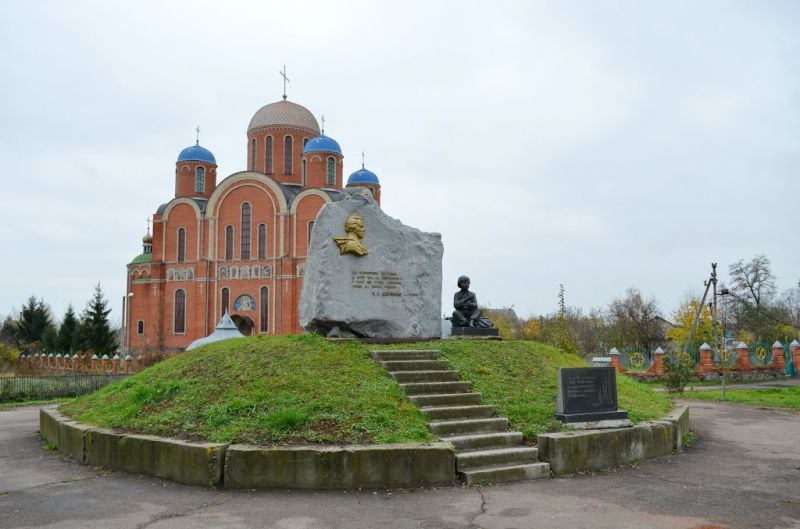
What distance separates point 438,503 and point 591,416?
3.41 meters

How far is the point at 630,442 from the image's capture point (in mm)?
9125

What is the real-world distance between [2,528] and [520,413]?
21.2 ft

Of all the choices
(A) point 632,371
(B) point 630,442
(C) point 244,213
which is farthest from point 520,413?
(C) point 244,213

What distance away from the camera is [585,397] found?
9.52 meters

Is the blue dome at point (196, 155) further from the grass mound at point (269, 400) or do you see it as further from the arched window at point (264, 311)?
the grass mound at point (269, 400)

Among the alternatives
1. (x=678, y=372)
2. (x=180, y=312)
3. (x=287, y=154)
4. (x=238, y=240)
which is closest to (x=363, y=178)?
(x=287, y=154)

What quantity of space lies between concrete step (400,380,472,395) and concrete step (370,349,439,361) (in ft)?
3.65

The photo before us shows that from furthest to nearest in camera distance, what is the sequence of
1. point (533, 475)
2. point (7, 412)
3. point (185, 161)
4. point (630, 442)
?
point (185, 161) → point (7, 412) → point (630, 442) → point (533, 475)

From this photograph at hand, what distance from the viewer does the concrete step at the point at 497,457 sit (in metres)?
8.00

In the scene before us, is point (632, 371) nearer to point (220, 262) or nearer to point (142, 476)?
point (142, 476)

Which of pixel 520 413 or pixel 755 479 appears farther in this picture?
pixel 520 413

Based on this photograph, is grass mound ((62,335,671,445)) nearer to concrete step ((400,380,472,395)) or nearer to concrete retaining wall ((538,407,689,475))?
concrete step ((400,380,472,395))

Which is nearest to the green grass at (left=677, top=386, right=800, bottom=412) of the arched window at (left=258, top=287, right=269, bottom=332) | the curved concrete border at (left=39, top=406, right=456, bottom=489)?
the curved concrete border at (left=39, top=406, right=456, bottom=489)

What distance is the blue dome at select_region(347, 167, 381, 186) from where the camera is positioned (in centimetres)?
5931
